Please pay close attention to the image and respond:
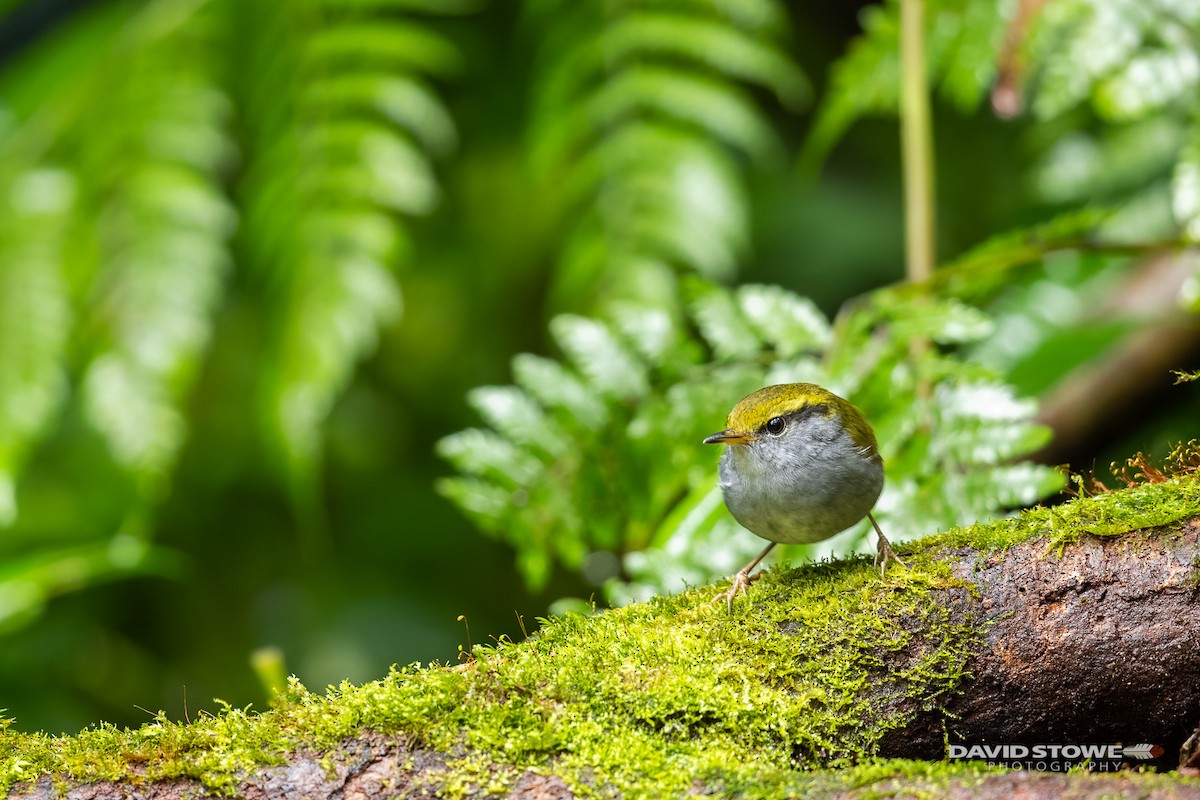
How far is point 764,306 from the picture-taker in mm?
2957

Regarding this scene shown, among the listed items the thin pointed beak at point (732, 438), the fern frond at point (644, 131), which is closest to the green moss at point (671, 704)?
the thin pointed beak at point (732, 438)

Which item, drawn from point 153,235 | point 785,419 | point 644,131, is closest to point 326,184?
point 153,235

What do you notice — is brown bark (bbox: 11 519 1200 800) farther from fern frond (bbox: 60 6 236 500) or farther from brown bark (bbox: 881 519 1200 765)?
fern frond (bbox: 60 6 236 500)

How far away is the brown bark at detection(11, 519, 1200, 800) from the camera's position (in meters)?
1.43

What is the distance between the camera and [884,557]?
1.82 meters

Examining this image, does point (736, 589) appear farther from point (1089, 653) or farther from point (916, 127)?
point (916, 127)

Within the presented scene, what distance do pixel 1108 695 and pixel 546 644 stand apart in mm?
886

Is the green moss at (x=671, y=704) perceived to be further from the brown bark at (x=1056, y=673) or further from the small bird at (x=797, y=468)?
the small bird at (x=797, y=468)

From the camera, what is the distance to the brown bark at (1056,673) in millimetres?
1434

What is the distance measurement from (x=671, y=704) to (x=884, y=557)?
1.68 feet

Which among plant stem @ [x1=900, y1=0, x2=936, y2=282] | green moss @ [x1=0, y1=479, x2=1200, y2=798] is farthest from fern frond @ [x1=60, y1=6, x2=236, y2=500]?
plant stem @ [x1=900, y1=0, x2=936, y2=282]


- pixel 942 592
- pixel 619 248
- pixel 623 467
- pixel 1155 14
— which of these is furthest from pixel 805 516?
pixel 1155 14

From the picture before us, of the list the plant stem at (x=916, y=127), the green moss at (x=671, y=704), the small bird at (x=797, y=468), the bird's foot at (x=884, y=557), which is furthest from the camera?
the plant stem at (x=916, y=127)

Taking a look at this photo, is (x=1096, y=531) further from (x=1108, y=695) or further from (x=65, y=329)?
(x=65, y=329)
